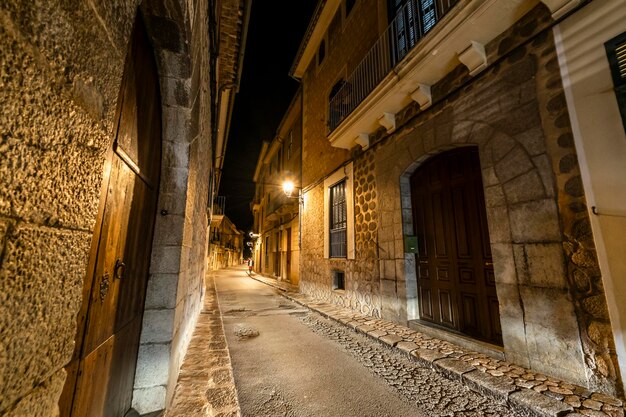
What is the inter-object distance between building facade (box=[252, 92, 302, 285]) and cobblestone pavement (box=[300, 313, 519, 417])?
6.65 metres

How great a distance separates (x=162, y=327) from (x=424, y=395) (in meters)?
2.62

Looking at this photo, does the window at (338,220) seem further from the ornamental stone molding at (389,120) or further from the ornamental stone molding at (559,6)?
the ornamental stone molding at (559,6)

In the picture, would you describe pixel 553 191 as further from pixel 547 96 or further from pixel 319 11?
pixel 319 11

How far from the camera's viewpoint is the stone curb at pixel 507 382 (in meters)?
2.10

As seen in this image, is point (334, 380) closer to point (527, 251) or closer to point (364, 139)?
point (527, 251)

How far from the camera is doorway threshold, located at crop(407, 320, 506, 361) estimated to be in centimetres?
314

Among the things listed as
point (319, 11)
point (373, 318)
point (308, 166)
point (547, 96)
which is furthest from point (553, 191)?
point (319, 11)

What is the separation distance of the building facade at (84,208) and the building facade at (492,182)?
3679 millimetres

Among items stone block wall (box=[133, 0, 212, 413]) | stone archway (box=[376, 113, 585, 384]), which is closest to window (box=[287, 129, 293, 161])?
stone archway (box=[376, 113, 585, 384])

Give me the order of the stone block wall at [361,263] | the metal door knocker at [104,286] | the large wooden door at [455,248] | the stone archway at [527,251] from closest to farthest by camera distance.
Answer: the metal door knocker at [104,286] → the stone archway at [527,251] → the large wooden door at [455,248] → the stone block wall at [361,263]

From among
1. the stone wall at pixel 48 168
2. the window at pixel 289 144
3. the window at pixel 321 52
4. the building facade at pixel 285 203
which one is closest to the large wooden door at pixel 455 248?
the stone wall at pixel 48 168

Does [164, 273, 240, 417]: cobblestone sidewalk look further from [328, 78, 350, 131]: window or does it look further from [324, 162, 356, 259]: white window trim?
[328, 78, 350, 131]: window

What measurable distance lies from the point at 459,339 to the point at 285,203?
933 centimetres

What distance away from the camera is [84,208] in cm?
86
